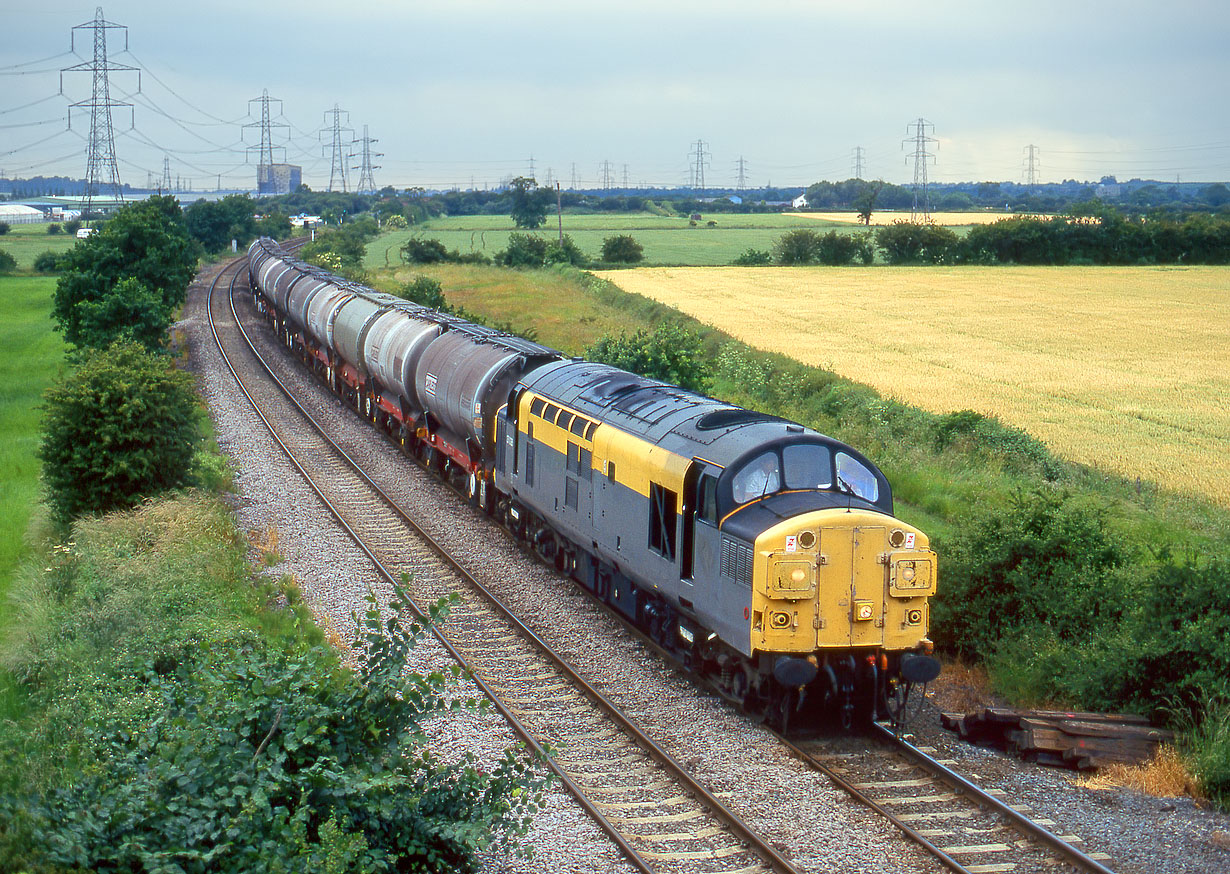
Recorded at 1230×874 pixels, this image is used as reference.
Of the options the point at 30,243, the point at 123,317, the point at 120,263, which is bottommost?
the point at 123,317

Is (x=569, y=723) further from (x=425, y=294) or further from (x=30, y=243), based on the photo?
(x=30, y=243)

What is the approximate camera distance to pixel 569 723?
1419 centimetres

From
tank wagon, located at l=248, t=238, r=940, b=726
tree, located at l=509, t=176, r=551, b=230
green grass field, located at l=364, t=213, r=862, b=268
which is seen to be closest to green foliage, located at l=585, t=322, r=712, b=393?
tank wagon, located at l=248, t=238, r=940, b=726

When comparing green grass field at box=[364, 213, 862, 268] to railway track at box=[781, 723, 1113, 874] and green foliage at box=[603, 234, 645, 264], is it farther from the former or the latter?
railway track at box=[781, 723, 1113, 874]

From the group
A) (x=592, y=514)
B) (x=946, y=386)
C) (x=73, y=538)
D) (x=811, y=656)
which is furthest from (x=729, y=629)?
(x=946, y=386)

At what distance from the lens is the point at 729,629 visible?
1342cm

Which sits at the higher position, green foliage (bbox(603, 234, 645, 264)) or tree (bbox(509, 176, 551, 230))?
tree (bbox(509, 176, 551, 230))

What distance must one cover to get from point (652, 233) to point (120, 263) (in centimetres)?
9241

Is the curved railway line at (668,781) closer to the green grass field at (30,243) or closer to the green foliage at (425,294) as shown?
the green foliage at (425,294)

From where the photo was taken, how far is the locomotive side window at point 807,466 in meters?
13.8

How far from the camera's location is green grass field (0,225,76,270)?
321 feet

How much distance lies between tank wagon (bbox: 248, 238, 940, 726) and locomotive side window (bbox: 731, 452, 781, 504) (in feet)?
0.06

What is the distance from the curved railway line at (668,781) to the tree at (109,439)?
6.17 meters

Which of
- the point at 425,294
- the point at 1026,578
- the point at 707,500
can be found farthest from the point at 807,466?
the point at 425,294
